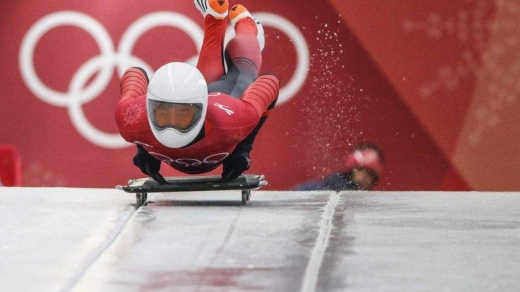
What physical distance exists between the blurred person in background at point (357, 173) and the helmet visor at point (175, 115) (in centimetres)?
259

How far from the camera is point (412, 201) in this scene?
746 centimetres

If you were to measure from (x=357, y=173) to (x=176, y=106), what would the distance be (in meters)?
2.84

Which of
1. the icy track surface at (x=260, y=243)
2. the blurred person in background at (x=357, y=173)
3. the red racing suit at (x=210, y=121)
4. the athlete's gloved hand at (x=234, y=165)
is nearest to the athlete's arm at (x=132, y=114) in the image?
the red racing suit at (x=210, y=121)

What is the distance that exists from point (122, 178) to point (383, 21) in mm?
2679

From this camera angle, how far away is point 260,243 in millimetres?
5316

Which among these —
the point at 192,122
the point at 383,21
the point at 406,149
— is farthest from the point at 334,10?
the point at 192,122

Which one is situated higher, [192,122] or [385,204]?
[192,122]

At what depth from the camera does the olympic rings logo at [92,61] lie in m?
8.95

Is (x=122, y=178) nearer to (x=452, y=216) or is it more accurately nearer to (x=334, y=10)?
(x=334, y=10)

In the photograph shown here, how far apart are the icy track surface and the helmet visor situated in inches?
22.7

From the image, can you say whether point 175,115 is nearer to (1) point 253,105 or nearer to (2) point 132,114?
(2) point 132,114

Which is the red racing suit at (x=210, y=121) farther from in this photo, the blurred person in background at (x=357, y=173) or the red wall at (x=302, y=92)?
the blurred person in background at (x=357, y=173)

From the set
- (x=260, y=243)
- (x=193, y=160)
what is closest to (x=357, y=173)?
(x=193, y=160)

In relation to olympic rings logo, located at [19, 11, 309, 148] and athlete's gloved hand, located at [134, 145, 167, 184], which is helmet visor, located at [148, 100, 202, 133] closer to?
athlete's gloved hand, located at [134, 145, 167, 184]
